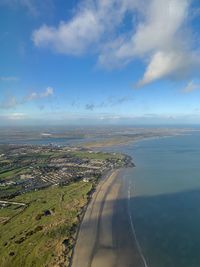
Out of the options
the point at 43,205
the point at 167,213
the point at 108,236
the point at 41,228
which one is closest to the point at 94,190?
the point at 43,205

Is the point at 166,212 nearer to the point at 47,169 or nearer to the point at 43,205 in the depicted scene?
the point at 43,205

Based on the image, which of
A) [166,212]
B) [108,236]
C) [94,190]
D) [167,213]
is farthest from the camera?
[94,190]

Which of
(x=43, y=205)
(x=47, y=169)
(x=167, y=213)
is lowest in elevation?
(x=47, y=169)

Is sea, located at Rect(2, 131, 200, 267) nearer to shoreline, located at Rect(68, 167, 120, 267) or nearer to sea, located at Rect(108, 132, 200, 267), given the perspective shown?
sea, located at Rect(108, 132, 200, 267)

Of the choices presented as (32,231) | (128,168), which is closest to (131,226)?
(32,231)

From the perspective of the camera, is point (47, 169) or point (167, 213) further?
point (47, 169)
